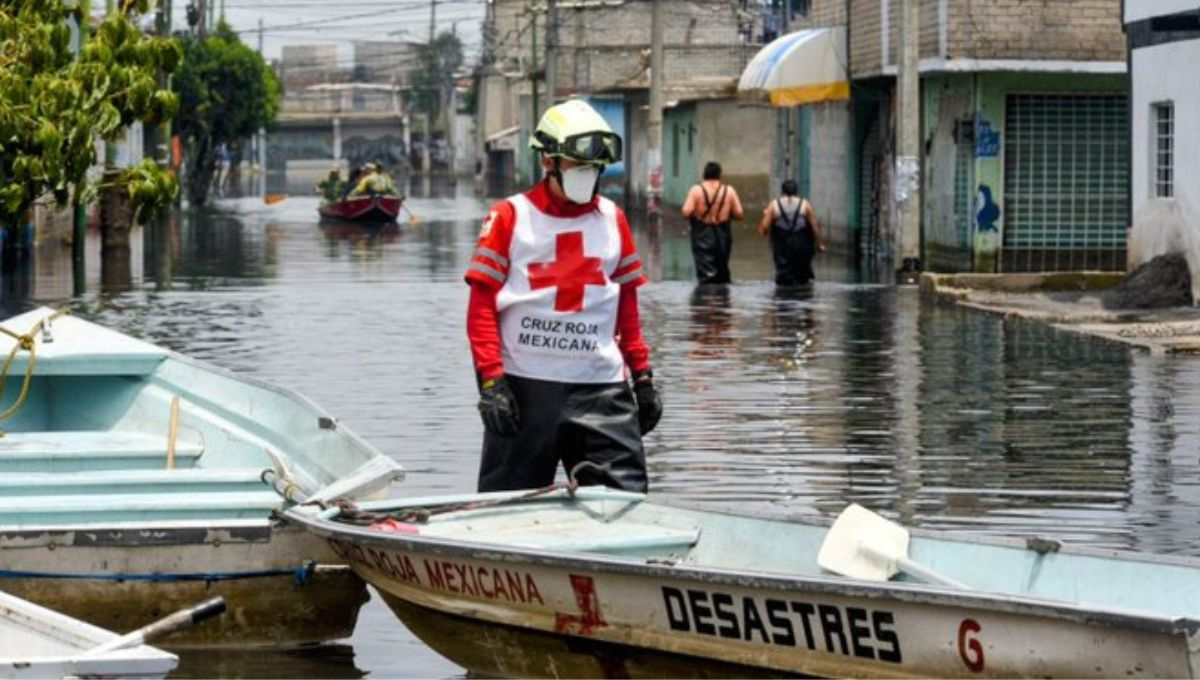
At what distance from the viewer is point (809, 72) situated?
38.7 metres

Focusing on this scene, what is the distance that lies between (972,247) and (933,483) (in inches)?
829

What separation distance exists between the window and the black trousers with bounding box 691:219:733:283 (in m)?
5.21

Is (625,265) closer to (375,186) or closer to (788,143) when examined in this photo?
(788,143)

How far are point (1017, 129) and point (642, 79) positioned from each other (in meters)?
42.1

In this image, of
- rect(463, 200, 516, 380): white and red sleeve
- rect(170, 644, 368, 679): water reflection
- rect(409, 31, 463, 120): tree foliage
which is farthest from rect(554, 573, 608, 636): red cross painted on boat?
rect(409, 31, 463, 120): tree foliage

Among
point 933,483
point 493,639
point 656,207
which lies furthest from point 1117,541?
point 656,207

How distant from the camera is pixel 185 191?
245 ft

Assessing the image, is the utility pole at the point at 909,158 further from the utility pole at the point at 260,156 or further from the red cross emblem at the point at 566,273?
the utility pole at the point at 260,156

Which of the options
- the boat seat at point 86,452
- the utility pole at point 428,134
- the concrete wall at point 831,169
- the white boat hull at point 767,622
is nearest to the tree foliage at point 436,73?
the utility pole at point 428,134

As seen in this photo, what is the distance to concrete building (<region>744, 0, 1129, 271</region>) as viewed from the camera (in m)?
32.8

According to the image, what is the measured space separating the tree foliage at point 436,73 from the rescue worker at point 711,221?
117450 mm

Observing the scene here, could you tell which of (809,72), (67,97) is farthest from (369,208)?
(67,97)

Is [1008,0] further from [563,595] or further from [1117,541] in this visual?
[563,595]

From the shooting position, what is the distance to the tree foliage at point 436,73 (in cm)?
15000
